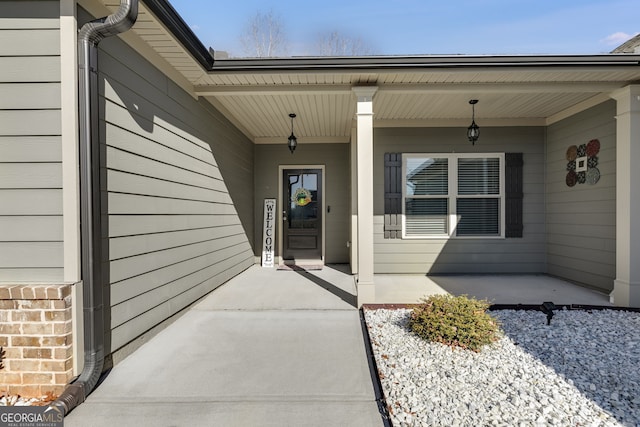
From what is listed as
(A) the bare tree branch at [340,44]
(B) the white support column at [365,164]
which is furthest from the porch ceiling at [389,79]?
(A) the bare tree branch at [340,44]

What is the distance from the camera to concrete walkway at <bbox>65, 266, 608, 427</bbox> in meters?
1.74

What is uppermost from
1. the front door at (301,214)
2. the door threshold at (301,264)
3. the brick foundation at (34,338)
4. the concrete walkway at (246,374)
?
the front door at (301,214)

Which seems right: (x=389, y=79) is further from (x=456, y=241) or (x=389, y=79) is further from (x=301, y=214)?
(x=301, y=214)

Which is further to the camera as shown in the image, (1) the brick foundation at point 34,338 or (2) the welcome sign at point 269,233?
(2) the welcome sign at point 269,233

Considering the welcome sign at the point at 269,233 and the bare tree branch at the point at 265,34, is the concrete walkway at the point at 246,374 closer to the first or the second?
the welcome sign at the point at 269,233

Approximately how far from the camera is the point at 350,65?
300 centimetres

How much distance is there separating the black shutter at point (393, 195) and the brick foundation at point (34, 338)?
13.2 ft

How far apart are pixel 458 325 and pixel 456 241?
8.84 ft

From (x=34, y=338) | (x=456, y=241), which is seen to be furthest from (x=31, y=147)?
(x=456, y=241)

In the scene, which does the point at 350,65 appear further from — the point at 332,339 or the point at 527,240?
the point at 527,240

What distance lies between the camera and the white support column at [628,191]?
320cm

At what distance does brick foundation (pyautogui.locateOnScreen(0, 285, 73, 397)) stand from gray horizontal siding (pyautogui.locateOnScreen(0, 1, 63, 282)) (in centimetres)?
12

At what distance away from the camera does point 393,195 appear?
4.83 meters

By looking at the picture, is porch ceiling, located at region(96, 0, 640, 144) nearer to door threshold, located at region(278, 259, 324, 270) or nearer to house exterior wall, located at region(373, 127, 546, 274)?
house exterior wall, located at region(373, 127, 546, 274)
